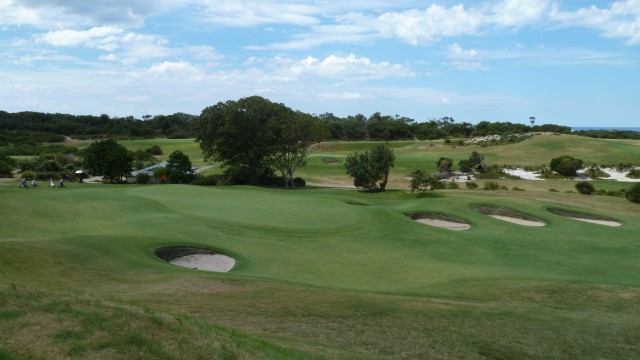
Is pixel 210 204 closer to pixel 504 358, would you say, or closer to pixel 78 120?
pixel 504 358

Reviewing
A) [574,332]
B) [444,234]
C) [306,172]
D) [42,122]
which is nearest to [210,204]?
[444,234]

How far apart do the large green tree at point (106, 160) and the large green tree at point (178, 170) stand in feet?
17.0

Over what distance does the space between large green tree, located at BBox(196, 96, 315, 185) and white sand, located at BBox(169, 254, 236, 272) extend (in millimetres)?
38836

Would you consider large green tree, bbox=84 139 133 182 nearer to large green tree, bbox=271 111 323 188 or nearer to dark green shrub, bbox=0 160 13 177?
dark green shrub, bbox=0 160 13 177

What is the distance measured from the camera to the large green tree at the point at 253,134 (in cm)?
6253

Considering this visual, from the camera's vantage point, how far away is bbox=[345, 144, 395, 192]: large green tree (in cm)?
5403

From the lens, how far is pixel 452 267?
2369 centimetres

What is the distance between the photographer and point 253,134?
211ft

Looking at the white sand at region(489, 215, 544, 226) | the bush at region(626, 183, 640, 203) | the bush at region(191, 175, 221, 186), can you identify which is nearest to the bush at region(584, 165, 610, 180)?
the bush at region(626, 183, 640, 203)

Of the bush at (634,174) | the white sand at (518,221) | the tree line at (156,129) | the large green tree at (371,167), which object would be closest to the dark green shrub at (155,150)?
the tree line at (156,129)

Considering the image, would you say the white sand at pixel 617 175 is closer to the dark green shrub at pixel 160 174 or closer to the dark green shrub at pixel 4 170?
the dark green shrub at pixel 160 174

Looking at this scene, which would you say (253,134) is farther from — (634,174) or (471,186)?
(634,174)

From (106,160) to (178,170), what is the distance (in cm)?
836

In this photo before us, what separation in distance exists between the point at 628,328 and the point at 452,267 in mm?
8619
